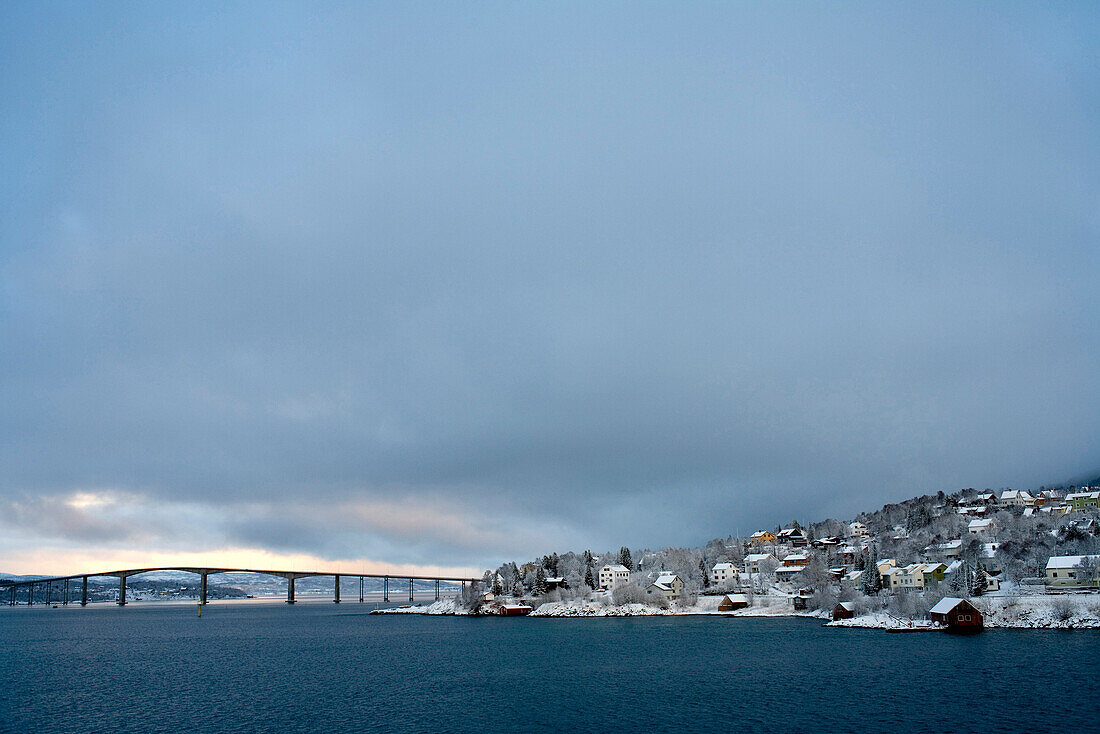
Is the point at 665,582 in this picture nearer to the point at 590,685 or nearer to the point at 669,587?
the point at 669,587

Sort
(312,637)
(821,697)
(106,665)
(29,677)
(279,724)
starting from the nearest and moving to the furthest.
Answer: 1. (279,724)
2. (821,697)
3. (29,677)
4. (106,665)
5. (312,637)

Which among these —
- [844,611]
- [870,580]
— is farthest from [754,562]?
[844,611]

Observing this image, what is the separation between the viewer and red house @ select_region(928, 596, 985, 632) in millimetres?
76750

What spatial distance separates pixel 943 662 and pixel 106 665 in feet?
270

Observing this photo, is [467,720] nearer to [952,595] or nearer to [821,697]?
[821,697]

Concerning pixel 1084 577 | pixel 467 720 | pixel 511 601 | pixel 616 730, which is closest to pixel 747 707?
pixel 616 730

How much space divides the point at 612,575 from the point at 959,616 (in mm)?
99778

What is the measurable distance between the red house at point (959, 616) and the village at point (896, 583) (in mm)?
119

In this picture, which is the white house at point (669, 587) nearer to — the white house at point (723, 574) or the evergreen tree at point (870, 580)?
the white house at point (723, 574)


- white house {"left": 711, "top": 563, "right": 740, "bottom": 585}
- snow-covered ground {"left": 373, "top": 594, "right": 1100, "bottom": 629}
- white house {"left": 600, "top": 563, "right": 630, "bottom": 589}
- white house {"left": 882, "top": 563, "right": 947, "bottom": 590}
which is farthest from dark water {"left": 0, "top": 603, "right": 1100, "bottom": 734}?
white house {"left": 711, "top": 563, "right": 740, "bottom": 585}

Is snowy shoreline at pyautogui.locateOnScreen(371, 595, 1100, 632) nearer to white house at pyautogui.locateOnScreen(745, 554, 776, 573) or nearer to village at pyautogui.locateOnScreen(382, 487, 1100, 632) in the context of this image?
village at pyautogui.locateOnScreen(382, 487, 1100, 632)

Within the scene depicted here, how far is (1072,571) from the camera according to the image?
92.9 metres

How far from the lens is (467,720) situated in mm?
40094

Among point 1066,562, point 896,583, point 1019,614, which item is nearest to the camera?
point 1019,614
